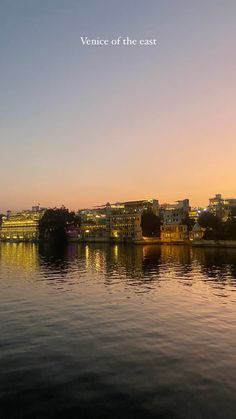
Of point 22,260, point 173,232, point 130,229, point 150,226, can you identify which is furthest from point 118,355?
point 130,229

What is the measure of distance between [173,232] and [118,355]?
159 m

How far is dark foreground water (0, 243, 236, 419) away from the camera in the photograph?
39.0 feet

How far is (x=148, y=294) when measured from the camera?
34.0 metres

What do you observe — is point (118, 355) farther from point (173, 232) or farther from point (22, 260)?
point (173, 232)

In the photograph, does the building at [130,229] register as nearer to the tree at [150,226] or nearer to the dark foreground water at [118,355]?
the tree at [150,226]

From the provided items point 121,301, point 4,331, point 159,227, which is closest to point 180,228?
point 159,227

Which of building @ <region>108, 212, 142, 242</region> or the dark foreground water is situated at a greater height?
building @ <region>108, 212, 142, 242</region>

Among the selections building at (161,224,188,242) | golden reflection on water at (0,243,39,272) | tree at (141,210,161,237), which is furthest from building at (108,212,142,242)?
golden reflection on water at (0,243,39,272)

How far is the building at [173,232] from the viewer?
550ft

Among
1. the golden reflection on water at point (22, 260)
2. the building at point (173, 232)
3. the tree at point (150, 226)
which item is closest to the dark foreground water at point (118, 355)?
the golden reflection on water at point (22, 260)

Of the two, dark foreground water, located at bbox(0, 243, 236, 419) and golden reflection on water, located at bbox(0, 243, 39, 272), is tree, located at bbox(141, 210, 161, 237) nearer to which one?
golden reflection on water, located at bbox(0, 243, 39, 272)

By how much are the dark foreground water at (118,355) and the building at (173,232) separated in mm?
135684

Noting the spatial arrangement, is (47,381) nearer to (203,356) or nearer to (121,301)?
(203,356)

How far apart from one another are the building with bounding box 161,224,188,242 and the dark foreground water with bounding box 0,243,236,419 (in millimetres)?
135684
